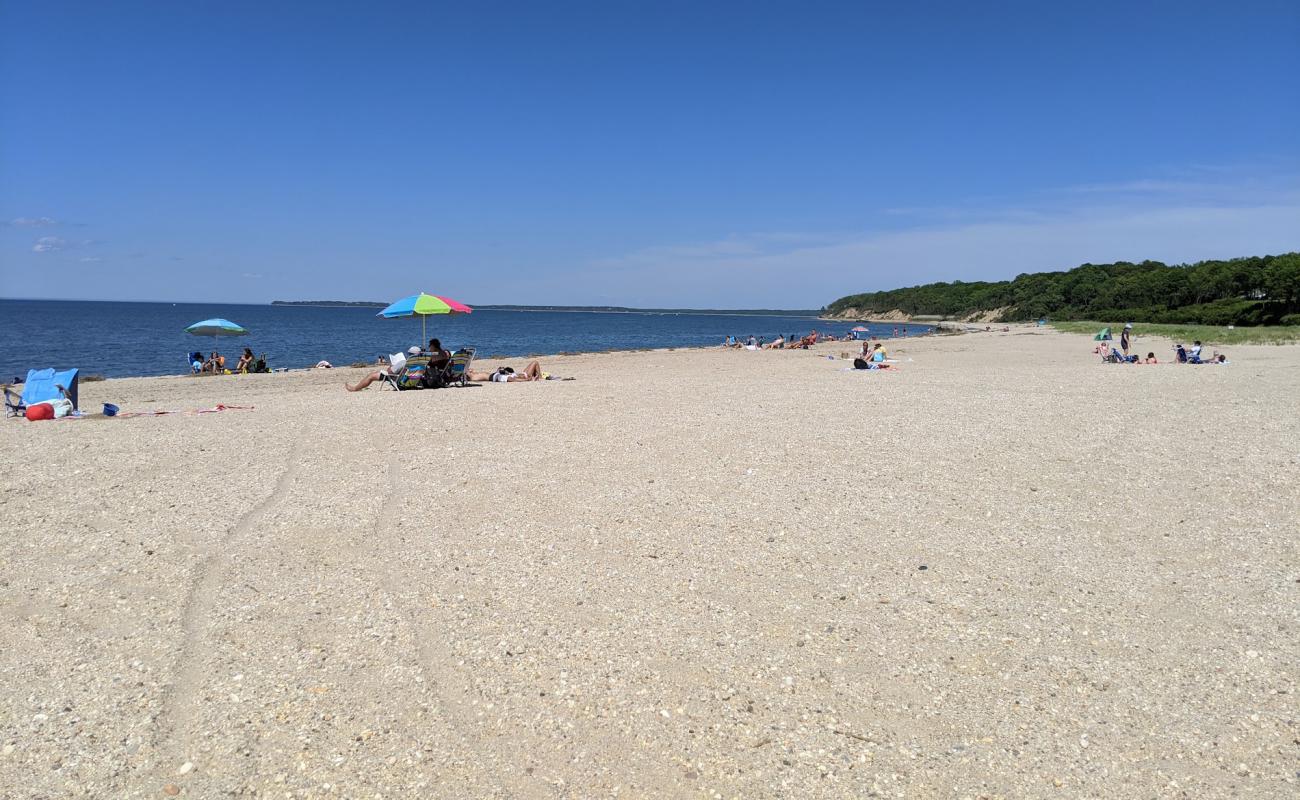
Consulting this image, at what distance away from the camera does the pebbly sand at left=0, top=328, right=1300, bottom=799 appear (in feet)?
11.3

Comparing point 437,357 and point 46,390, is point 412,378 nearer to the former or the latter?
point 437,357

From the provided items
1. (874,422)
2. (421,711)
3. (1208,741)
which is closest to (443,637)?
(421,711)

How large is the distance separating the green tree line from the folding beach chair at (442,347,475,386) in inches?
2123

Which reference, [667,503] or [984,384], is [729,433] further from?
[984,384]

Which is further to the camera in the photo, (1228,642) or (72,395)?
(72,395)

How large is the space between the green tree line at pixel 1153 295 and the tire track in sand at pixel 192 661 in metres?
61.6

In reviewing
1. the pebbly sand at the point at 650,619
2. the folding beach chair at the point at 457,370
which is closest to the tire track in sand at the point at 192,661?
the pebbly sand at the point at 650,619

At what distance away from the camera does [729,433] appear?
36.3ft

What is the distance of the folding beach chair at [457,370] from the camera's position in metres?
18.4

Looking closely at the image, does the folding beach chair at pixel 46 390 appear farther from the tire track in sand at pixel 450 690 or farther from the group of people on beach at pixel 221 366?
the group of people on beach at pixel 221 366

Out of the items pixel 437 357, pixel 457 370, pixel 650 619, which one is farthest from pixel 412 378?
pixel 650 619

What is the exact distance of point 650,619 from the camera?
4.84 metres

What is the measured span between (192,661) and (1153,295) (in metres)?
91.5

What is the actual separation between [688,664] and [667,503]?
3.15m
